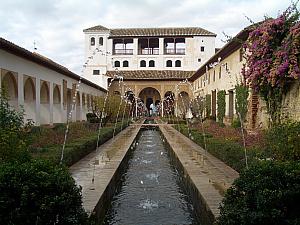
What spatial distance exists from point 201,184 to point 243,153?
6.11 feet

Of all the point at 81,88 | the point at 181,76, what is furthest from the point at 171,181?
the point at 181,76

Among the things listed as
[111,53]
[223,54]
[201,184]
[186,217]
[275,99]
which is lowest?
[186,217]

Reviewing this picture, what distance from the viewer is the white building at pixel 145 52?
49.7 metres

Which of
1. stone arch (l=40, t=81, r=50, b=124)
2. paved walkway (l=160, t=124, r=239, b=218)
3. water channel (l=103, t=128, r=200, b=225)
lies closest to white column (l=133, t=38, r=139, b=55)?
stone arch (l=40, t=81, r=50, b=124)

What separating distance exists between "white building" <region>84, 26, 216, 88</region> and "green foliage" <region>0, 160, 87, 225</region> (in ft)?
149

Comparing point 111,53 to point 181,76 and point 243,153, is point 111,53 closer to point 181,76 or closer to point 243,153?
point 181,76

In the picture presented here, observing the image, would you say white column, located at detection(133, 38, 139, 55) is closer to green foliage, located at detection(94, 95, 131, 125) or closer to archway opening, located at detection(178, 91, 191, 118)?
archway opening, located at detection(178, 91, 191, 118)

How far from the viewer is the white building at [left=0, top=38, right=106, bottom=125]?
49.8ft

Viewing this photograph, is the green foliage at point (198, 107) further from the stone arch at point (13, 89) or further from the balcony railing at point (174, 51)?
the balcony railing at point (174, 51)

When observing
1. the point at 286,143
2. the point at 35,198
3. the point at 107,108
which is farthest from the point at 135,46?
the point at 35,198

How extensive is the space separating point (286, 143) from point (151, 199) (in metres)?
2.69

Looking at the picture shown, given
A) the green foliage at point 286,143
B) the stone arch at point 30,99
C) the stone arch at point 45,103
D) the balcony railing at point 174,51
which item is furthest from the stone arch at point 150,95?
the green foliage at point 286,143

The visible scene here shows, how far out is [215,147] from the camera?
444 inches

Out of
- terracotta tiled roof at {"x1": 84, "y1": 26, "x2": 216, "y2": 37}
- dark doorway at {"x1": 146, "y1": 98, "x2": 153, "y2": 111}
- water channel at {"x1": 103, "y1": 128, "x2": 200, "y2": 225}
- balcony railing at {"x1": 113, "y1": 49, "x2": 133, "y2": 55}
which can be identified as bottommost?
water channel at {"x1": 103, "y1": 128, "x2": 200, "y2": 225}
